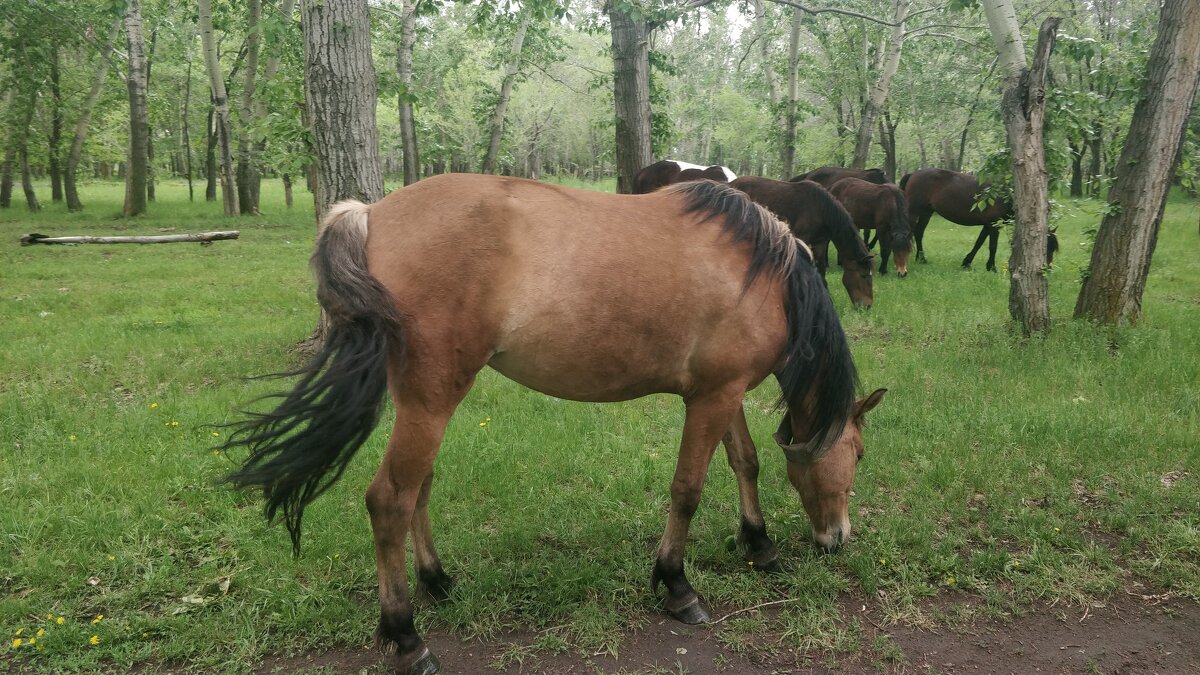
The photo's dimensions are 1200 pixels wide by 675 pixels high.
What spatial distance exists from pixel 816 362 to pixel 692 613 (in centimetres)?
130

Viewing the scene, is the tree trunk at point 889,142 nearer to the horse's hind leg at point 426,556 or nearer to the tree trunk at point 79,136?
the tree trunk at point 79,136

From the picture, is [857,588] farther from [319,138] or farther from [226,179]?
[226,179]

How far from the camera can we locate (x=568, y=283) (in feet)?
8.78

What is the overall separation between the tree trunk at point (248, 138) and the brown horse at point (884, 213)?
39.6ft

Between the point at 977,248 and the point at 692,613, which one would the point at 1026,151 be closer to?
the point at 692,613

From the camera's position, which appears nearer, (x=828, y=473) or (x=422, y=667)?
(x=422, y=667)

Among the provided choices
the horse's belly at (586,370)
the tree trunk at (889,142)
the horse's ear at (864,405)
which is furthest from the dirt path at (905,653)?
the tree trunk at (889,142)

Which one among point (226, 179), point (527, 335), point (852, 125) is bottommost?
point (527, 335)

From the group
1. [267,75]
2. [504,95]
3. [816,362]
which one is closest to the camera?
[816,362]

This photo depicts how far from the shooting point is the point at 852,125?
26500 millimetres

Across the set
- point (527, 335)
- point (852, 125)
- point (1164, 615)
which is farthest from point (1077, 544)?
point (852, 125)

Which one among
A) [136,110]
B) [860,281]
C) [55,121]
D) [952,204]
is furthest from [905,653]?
[55,121]

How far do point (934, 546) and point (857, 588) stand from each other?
0.59 metres

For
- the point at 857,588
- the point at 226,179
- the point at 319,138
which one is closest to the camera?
the point at 857,588
